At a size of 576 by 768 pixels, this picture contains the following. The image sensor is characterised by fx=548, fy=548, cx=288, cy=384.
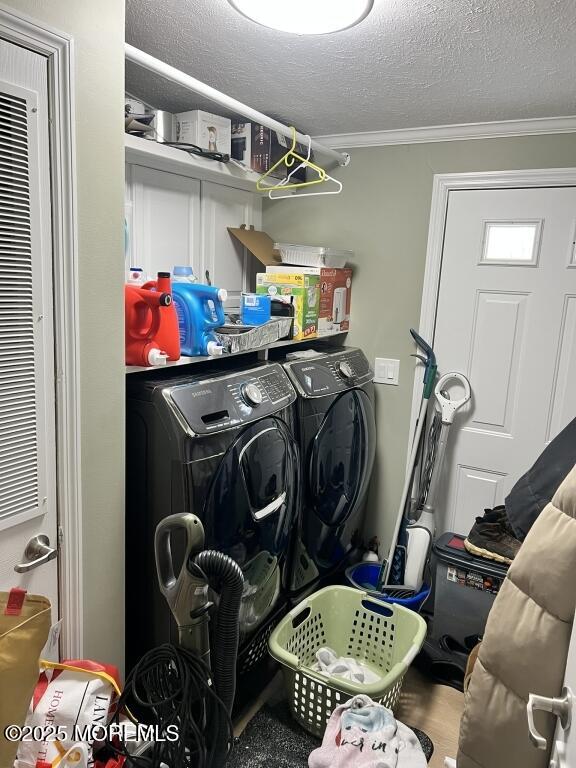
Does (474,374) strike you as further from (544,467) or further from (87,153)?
(87,153)

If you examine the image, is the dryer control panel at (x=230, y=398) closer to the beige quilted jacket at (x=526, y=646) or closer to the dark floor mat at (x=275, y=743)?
the beige quilted jacket at (x=526, y=646)

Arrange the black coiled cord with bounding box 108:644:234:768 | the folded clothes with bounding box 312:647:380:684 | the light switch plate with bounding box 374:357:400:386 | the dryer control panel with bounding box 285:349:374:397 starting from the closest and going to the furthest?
1. the black coiled cord with bounding box 108:644:234:768
2. the folded clothes with bounding box 312:647:380:684
3. the dryer control panel with bounding box 285:349:374:397
4. the light switch plate with bounding box 374:357:400:386

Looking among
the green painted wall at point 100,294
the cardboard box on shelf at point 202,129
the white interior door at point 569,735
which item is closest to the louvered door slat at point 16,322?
the green painted wall at point 100,294

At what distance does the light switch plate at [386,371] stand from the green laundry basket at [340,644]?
3.43ft

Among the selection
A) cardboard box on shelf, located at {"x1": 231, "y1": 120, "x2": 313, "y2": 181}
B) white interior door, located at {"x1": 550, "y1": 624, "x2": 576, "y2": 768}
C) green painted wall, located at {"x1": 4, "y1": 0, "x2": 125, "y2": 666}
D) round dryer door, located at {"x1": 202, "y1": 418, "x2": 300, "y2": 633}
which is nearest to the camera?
white interior door, located at {"x1": 550, "y1": 624, "x2": 576, "y2": 768}

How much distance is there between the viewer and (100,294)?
4.59ft

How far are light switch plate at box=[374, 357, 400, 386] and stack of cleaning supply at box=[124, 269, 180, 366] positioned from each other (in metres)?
1.43

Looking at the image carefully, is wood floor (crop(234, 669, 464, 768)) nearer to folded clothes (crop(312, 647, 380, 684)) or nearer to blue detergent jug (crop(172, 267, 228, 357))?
folded clothes (crop(312, 647, 380, 684))

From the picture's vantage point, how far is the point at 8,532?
4.15 feet

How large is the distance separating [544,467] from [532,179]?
1.49 meters

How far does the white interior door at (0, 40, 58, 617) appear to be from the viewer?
1.16 meters

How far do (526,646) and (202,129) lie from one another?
201 cm

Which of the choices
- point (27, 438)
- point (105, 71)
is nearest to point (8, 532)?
point (27, 438)

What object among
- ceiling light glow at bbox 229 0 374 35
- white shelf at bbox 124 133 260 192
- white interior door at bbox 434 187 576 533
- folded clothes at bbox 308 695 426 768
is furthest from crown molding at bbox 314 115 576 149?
folded clothes at bbox 308 695 426 768
